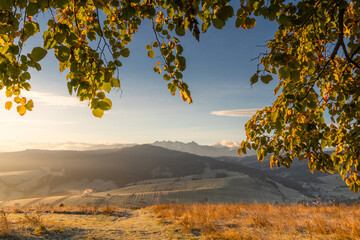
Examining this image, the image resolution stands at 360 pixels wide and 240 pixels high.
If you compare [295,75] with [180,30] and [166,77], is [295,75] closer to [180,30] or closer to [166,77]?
[180,30]

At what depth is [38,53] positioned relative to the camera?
1.18 metres

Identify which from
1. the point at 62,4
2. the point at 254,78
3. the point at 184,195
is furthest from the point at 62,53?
the point at 184,195

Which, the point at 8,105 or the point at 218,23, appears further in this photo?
the point at 8,105

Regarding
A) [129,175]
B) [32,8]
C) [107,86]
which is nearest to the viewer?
[32,8]

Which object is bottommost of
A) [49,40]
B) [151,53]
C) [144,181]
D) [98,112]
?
[144,181]

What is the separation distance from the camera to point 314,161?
2568 millimetres

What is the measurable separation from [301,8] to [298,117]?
3.75ft

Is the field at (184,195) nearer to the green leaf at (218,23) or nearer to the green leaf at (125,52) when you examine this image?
the green leaf at (125,52)

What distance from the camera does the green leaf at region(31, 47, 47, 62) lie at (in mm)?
1166

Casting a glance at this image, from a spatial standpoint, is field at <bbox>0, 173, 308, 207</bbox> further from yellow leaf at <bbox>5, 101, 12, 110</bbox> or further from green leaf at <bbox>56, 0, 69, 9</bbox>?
green leaf at <bbox>56, 0, 69, 9</bbox>

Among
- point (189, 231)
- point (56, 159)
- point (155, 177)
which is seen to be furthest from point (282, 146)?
point (56, 159)

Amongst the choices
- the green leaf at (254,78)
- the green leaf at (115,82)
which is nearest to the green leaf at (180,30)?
the green leaf at (115,82)

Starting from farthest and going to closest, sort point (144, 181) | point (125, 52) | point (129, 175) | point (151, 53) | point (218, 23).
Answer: point (129, 175)
point (144, 181)
point (151, 53)
point (125, 52)
point (218, 23)

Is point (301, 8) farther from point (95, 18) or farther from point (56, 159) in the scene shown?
point (56, 159)
